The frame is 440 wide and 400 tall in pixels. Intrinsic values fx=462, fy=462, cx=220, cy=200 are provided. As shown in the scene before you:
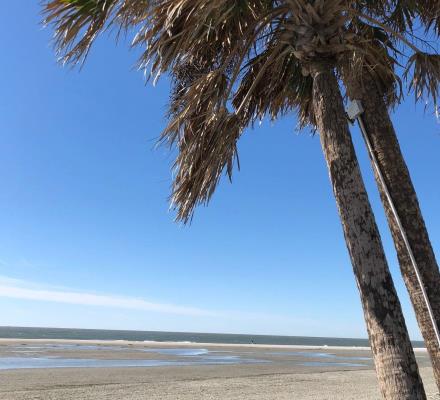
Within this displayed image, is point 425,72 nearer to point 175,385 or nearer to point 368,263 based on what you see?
point 368,263

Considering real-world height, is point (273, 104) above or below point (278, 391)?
above

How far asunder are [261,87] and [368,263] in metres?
2.51

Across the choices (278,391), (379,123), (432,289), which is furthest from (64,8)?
(278,391)

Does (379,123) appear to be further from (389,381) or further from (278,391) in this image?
(278,391)

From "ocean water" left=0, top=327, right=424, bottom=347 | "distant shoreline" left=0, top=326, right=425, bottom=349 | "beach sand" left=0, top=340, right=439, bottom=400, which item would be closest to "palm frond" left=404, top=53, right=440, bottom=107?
"beach sand" left=0, top=340, right=439, bottom=400

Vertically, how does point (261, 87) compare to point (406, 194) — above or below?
above

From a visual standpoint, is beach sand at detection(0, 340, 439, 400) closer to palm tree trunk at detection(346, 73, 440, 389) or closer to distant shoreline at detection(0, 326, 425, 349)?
palm tree trunk at detection(346, 73, 440, 389)

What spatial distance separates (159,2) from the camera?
3.94m

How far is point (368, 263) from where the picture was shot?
3.07 m

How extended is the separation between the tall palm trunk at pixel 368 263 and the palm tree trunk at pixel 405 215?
0.59m

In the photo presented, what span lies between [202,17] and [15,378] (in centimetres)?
1325

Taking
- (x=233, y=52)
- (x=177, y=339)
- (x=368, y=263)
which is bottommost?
(x=368, y=263)

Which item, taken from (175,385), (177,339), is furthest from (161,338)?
(175,385)

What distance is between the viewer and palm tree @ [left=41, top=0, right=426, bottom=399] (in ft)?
9.80
